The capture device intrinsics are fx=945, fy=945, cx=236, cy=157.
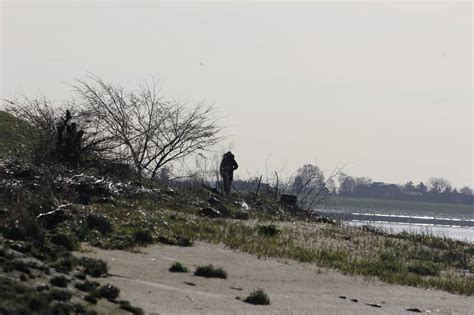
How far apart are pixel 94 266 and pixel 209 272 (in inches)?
96.5

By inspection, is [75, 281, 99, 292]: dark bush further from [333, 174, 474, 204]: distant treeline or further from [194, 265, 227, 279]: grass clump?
[333, 174, 474, 204]: distant treeline

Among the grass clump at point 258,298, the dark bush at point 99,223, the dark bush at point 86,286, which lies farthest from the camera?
the dark bush at point 99,223

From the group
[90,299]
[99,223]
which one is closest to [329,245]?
[99,223]

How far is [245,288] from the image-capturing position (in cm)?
1558

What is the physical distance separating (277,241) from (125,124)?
45.7ft

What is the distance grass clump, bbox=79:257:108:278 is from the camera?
14.0m

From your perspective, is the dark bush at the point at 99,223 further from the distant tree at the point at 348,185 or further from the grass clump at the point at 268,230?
the distant tree at the point at 348,185

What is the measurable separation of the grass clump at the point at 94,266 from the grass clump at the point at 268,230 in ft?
27.1

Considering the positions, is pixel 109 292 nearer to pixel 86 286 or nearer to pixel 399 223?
pixel 86 286

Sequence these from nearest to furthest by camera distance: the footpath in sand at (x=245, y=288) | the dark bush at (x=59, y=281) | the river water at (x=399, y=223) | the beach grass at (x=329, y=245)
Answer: the dark bush at (x=59, y=281) < the footpath in sand at (x=245, y=288) < the beach grass at (x=329, y=245) < the river water at (x=399, y=223)

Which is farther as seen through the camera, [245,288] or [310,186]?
[310,186]

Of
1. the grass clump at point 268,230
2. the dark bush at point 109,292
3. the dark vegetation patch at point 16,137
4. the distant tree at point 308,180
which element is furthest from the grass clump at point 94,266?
the distant tree at point 308,180

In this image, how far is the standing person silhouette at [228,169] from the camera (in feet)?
102

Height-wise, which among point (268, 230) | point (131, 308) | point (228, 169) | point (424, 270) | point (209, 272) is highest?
point (228, 169)
